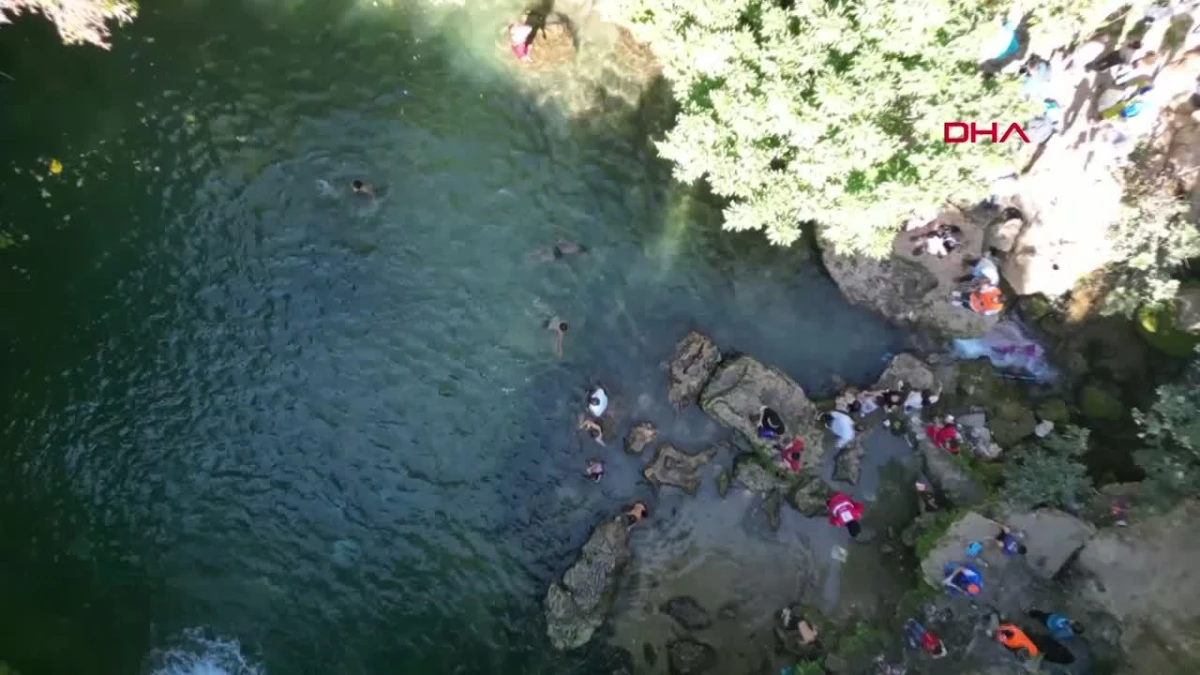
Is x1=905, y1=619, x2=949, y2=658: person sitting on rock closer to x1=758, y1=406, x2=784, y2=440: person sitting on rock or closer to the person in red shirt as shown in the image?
the person in red shirt

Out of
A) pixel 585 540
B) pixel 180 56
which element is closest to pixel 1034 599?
pixel 585 540

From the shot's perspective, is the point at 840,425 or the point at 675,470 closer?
the point at 840,425

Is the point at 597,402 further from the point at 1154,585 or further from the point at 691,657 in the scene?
the point at 1154,585

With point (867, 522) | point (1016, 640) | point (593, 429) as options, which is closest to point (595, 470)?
point (593, 429)

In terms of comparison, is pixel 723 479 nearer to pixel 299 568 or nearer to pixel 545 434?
pixel 545 434

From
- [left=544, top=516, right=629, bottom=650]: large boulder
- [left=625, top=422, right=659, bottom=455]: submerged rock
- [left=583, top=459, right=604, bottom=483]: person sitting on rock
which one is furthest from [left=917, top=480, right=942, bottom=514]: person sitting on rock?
[left=583, top=459, right=604, bottom=483]: person sitting on rock
